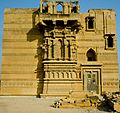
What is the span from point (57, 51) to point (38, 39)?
209cm

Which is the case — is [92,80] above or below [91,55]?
below

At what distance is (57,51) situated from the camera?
2264 centimetres

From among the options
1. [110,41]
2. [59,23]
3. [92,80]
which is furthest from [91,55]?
[59,23]

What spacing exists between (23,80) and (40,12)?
6.22 m

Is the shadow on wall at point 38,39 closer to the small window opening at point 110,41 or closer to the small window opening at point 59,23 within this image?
the small window opening at point 59,23

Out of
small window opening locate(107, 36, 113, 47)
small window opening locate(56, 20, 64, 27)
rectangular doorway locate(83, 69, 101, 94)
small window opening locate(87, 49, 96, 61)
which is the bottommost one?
rectangular doorway locate(83, 69, 101, 94)

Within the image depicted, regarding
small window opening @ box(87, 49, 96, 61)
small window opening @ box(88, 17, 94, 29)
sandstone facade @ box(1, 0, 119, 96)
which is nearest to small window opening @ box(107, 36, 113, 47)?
sandstone facade @ box(1, 0, 119, 96)

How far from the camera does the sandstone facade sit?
2228 centimetres

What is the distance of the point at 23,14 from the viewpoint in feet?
77.0

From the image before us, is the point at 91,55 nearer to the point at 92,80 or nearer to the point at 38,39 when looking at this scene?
the point at 92,80

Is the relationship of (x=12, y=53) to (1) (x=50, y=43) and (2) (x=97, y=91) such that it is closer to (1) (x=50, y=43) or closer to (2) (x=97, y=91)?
(1) (x=50, y=43)

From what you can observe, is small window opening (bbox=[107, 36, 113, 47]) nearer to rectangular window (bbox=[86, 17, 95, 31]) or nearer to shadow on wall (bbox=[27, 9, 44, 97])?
rectangular window (bbox=[86, 17, 95, 31])

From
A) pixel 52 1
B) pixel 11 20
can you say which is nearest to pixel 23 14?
pixel 11 20

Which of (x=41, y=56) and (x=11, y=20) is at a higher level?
(x=11, y=20)
